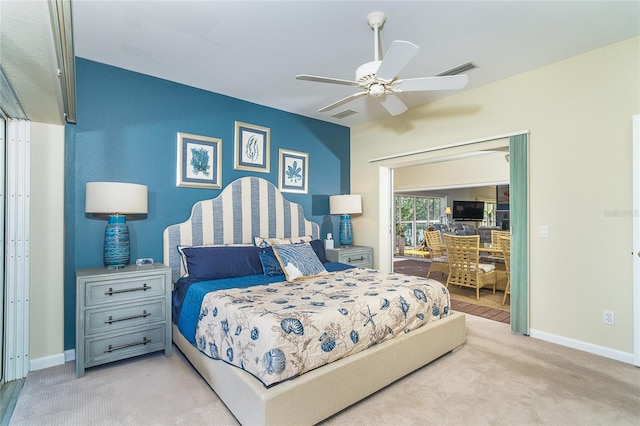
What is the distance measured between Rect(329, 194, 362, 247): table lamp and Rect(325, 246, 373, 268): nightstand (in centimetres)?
23

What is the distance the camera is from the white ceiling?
2.24 metres

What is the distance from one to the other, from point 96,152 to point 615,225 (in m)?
4.66

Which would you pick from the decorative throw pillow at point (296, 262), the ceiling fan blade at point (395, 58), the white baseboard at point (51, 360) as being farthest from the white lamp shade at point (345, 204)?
the white baseboard at point (51, 360)

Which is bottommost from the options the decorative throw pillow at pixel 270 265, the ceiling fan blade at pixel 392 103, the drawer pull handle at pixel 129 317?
the drawer pull handle at pixel 129 317

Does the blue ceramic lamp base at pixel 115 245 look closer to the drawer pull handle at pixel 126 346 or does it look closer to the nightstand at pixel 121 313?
the nightstand at pixel 121 313

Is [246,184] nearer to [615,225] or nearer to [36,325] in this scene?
[36,325]

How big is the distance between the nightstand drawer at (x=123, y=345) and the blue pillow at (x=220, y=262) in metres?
0.55

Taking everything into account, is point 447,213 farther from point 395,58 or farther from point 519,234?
point 395,58

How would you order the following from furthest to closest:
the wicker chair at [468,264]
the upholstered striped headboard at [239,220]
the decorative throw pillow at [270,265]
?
the wicker chair at [468,264]
the upholstered striped headboard at [239,220]
the decorative throw pillow at [270,265]

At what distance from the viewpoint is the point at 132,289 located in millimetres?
2650

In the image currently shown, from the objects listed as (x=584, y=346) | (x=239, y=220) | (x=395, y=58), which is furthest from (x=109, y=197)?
(x=584, y=346)

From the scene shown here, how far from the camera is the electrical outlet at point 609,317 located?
275cm

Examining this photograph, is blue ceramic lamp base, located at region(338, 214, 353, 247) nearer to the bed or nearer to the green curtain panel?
the bed

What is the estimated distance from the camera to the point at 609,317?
9.09ft
